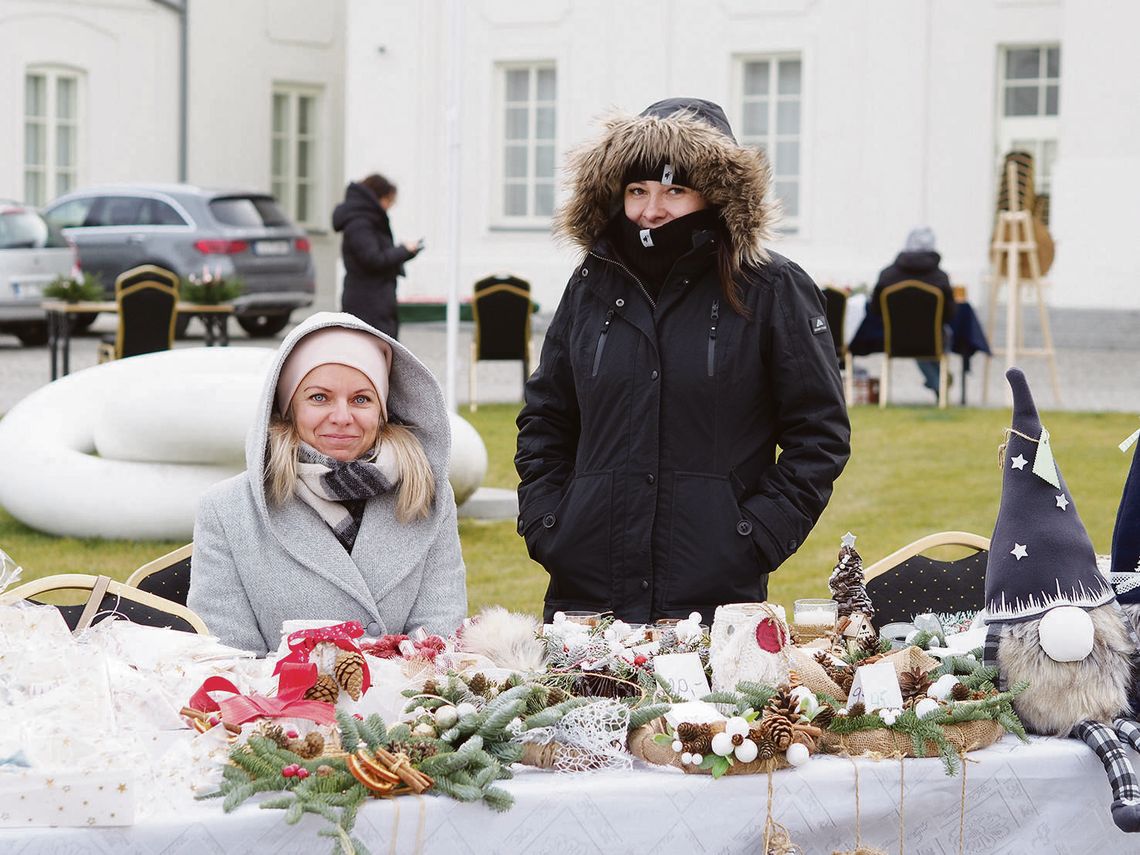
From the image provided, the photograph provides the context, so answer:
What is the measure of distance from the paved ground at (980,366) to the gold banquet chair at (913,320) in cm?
92

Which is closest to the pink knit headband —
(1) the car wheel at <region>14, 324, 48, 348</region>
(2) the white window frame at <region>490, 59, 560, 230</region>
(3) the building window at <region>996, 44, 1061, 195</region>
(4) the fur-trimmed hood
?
(4) the fur-trimmed hood

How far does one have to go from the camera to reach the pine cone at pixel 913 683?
2.49 meters

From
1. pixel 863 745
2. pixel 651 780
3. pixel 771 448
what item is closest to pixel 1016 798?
pixel 863 745

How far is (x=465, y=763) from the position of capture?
219 cm

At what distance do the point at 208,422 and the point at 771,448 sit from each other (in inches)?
150

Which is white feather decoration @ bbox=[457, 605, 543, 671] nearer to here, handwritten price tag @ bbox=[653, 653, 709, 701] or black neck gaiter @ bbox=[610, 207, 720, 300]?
handwritten price tag @ bbox=[653, 653, 709, 701]


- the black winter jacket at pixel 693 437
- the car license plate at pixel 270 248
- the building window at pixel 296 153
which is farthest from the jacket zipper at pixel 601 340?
the building window at pixel 296 153

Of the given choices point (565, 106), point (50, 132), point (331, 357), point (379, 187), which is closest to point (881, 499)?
point (379, 187)

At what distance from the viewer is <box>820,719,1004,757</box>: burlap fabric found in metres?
2.38

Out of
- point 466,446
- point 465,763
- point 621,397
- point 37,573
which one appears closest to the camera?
point 465,763

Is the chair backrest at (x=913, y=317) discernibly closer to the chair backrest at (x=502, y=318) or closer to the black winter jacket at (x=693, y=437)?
the chair backrest at (x=502, y=318)

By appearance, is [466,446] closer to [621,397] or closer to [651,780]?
[621,397]

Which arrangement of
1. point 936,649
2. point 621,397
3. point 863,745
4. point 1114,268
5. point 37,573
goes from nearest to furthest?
point 863,745, point 936,649, point 621,397, point 37,573, point 1114,268

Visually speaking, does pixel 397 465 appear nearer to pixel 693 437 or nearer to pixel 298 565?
pixel 298 565
